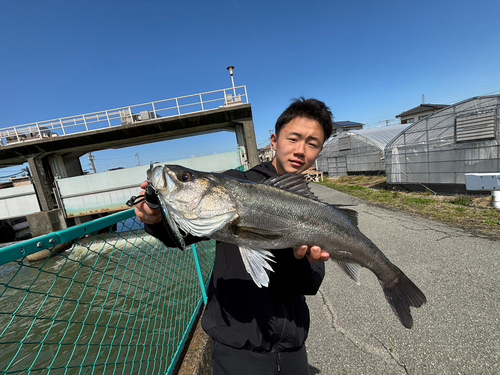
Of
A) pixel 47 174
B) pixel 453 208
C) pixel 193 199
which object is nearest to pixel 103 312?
pixel 193 199

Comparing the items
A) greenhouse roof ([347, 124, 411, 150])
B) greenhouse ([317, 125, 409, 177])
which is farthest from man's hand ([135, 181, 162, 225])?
greenhouse roof ([347, 124, 411, 150])

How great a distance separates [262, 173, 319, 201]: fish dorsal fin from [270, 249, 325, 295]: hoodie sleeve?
0.56 meters

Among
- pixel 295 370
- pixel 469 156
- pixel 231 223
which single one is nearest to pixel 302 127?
pixel 231 223

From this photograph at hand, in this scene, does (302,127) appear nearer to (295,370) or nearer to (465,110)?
(295,370)

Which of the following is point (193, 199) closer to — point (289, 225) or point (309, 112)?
point (289, 225)

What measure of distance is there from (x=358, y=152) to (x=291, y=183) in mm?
21969

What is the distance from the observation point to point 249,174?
238 cm

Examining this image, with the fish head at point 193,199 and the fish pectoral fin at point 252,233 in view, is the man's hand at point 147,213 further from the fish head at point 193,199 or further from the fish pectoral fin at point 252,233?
the fish pectoral fin at point 252,233

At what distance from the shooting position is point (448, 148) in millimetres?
11148

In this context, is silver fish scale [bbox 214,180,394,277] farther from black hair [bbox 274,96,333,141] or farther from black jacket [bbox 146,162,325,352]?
black hair [bbox 274,96,333,141]

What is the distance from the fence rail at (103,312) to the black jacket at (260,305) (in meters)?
0.79

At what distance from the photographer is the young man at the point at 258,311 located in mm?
1789

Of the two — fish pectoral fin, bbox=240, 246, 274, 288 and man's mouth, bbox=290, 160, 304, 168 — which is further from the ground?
man's mouth, bbox=290, 160, 304, 168

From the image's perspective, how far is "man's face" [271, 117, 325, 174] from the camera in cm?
235
